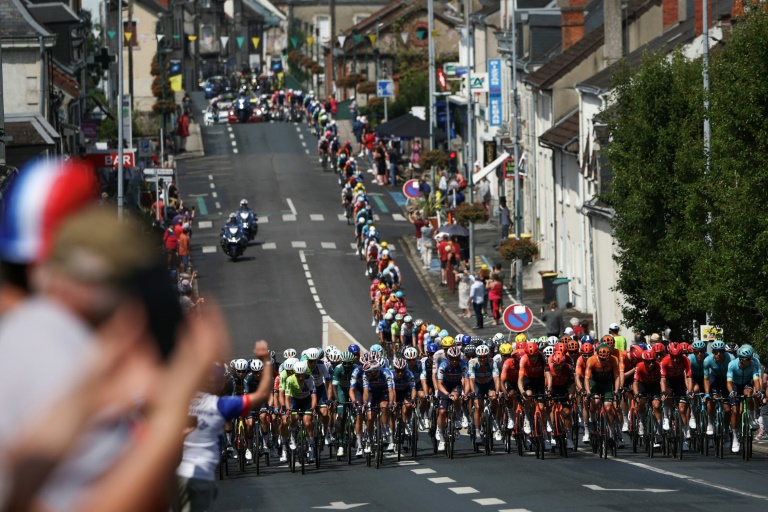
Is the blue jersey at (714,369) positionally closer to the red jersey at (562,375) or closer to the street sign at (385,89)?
the red jersey at (562,375)

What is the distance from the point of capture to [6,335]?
2.37m

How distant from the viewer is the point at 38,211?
249 cm

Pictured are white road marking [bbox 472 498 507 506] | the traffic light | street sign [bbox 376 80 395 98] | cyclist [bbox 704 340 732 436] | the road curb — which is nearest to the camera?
white road marking [bbox 472 498 507 506]

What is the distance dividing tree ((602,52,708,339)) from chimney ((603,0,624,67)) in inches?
562

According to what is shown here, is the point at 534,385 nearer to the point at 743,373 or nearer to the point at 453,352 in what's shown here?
the point at 453,352

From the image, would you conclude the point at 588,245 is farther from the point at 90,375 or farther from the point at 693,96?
the point at 90,375

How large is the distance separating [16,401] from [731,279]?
77.7 ft

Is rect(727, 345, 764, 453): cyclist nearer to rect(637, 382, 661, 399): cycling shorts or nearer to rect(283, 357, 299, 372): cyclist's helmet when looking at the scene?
rect(637, 382, 661, 399): cycling shorts

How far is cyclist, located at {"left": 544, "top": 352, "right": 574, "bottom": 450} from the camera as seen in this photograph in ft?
76.0

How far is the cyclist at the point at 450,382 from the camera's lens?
23688 mm

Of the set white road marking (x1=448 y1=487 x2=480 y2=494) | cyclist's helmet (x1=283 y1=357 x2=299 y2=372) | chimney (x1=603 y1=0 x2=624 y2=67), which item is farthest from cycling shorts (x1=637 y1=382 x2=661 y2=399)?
chimney (x1=603 y1=0 x2=624 y2=67)

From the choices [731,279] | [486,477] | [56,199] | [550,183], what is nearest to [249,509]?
[486,477]

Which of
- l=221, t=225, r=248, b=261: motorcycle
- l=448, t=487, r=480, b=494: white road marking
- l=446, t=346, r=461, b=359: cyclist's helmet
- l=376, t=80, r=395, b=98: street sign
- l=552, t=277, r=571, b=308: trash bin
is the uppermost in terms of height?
l=376, t=80, r=395, b=98: street sign

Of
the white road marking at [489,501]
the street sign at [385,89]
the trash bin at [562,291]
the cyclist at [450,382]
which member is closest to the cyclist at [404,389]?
the cyclist at [450,382]
